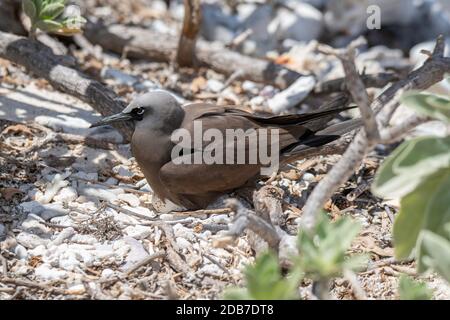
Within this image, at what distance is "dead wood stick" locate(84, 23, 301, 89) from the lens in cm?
670

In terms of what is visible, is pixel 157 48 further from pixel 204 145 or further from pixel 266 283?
pixel 266 283

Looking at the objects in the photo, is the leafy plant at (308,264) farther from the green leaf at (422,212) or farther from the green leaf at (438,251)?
the green leaf at (422,212)

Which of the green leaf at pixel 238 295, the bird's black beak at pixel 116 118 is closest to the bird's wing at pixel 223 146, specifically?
the bird's black beak at pixel 116 118

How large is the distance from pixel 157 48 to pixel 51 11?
1671mm

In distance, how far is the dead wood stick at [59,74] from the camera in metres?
5.30

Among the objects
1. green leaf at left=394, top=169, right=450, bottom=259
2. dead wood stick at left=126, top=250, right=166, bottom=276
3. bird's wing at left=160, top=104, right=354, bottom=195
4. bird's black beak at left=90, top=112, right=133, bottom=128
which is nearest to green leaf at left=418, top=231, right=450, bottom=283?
green leaf at left=394, top=169, right=450, bottom=259

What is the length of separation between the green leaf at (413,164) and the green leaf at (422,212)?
3.9 inches

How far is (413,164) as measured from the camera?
3217mm

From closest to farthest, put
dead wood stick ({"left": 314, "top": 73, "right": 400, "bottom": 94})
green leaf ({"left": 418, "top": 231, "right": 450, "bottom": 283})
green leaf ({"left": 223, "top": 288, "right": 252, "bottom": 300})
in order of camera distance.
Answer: green leaf ({"left": 418, "top": 231, "right": 450, "bottom": 283}) < green leaf ({"left": 223, "top": 288, "right": 252, "bottom": 300}) < dead wood stick ({"left": 314, "top": 73, "right": 400, "bottom": 94})

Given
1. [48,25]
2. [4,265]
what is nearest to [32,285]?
[4,265]

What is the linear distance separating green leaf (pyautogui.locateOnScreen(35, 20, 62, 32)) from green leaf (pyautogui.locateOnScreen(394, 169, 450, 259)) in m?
2.98

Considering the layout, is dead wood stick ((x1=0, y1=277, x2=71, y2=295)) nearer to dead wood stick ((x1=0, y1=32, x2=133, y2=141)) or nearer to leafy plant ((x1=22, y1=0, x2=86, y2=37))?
dead wood stick ((x1=0, y1=32, x2=133, y2=141))
